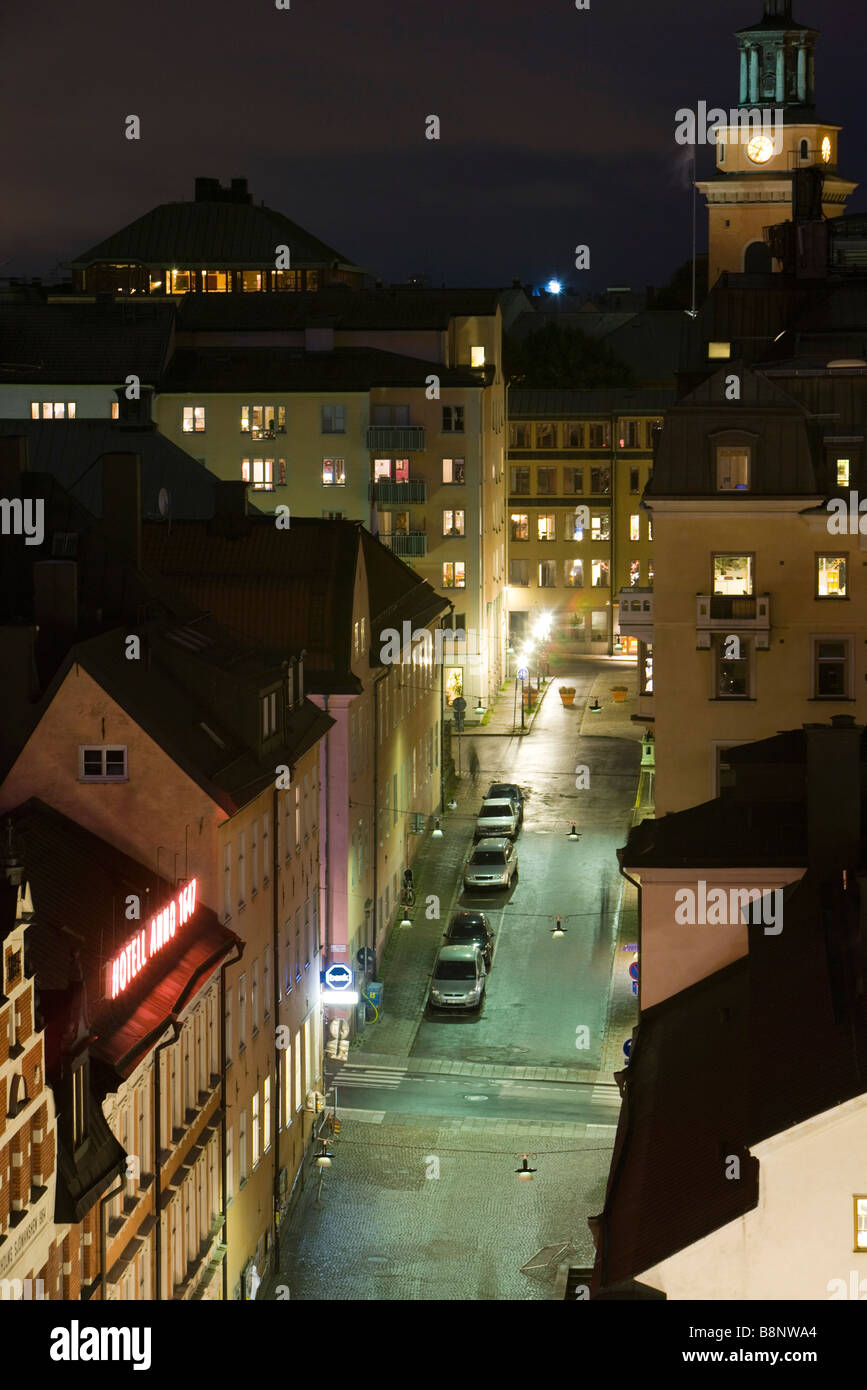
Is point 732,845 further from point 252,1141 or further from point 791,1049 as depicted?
point 252,1141

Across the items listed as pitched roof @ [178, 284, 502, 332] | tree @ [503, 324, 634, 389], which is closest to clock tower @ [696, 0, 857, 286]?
tree @ [503, 324, 634, 389]

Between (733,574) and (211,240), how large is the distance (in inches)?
3379

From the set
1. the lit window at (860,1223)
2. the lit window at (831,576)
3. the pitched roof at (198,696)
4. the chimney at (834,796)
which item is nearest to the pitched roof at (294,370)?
the lit window at (831,576)

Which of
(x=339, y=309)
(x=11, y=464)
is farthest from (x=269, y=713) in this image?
(x=339, y=309)

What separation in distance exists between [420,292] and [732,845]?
7224 cm

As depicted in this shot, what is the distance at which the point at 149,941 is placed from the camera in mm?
39094

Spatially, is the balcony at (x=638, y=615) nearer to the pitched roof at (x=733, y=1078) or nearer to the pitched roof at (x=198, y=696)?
the pitched roof at (x=198, y=696)

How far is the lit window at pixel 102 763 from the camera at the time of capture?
43.8m

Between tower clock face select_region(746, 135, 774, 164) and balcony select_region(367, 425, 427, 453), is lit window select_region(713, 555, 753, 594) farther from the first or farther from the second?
tower clock face select_region(746, 135, 774, 164)

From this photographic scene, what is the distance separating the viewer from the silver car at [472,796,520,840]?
79.5m

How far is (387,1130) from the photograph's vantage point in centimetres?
5366

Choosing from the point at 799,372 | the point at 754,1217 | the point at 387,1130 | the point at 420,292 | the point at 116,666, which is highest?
the point at 420,292

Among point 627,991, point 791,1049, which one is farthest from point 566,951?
point 791,1049

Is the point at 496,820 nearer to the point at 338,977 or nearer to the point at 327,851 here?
the point at 327,851
